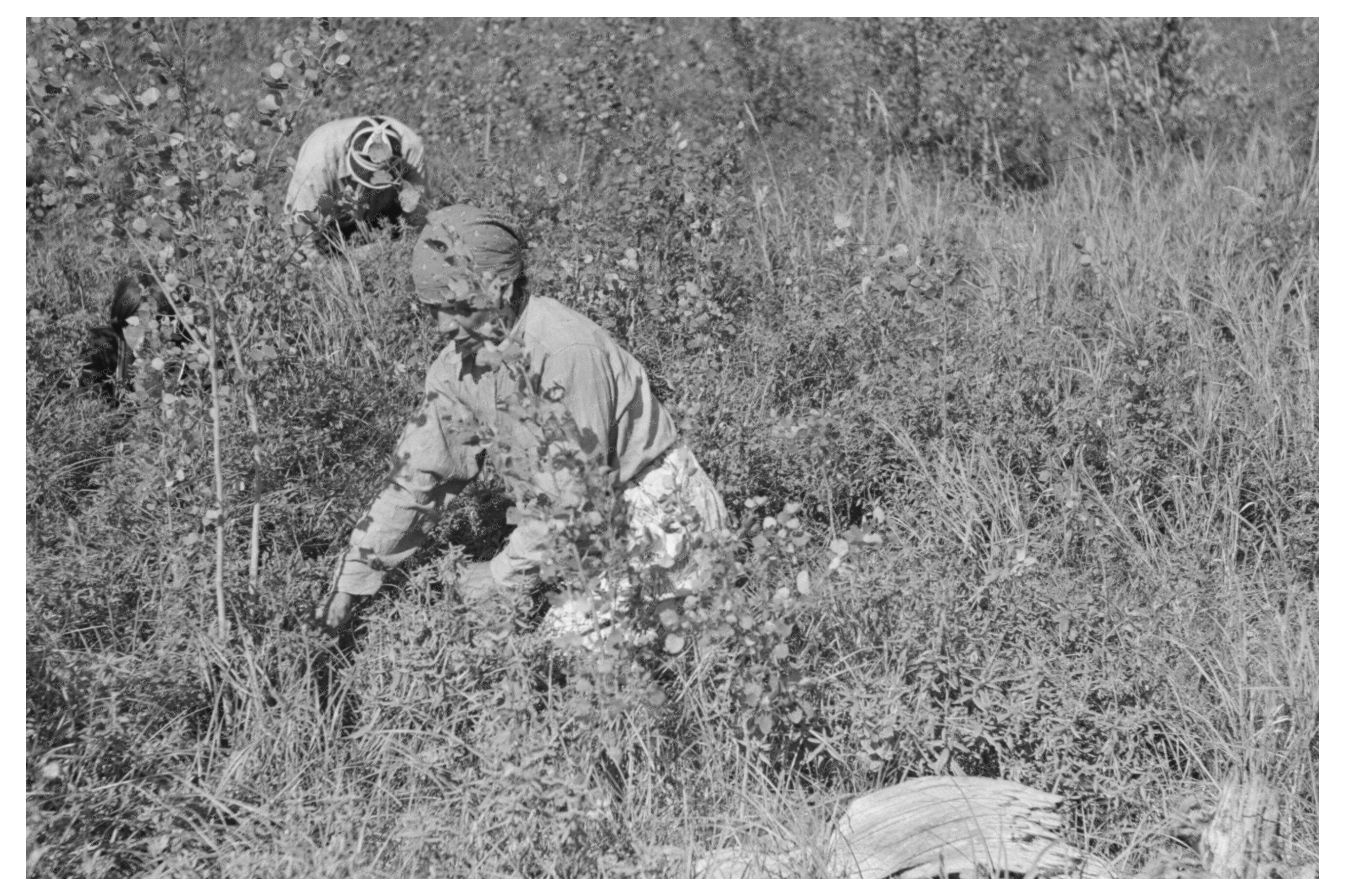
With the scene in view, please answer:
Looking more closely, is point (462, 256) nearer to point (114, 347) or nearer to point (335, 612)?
point (335, 612)

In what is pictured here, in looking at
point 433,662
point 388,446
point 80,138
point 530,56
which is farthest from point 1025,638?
point 530,56

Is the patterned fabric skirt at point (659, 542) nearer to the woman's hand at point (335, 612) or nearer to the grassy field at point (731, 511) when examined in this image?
the grassy field at point (731, 511)

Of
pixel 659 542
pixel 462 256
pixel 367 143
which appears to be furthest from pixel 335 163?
pixel 659 542

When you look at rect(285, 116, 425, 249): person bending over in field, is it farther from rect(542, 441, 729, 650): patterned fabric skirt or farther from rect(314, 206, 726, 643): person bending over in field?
rect(542, 441, 729, 650): patterned fabric skirt

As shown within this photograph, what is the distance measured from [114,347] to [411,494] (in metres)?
1.57

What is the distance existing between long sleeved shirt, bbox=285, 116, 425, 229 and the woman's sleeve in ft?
6.64

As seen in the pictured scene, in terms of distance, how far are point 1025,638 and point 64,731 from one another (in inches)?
82.3

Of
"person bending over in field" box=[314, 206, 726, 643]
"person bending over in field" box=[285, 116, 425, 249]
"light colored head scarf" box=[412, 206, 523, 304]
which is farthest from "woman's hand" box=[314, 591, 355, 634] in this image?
"person bending over in field" box=[285, 116, 425, 249]

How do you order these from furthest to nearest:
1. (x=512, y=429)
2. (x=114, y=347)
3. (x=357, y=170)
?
1. (x=357, y=170)
2. (x=114, y=347)
3. (x=512, y=429)

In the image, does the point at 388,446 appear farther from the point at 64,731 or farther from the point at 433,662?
the point at 64,731

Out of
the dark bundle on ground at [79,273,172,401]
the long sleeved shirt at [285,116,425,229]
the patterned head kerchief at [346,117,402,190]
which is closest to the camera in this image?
the dark bundle on ground at [79,273,172,401]

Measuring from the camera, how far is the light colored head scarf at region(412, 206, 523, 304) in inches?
94.6

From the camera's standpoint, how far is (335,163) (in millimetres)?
4695

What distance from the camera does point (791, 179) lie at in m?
5.26
